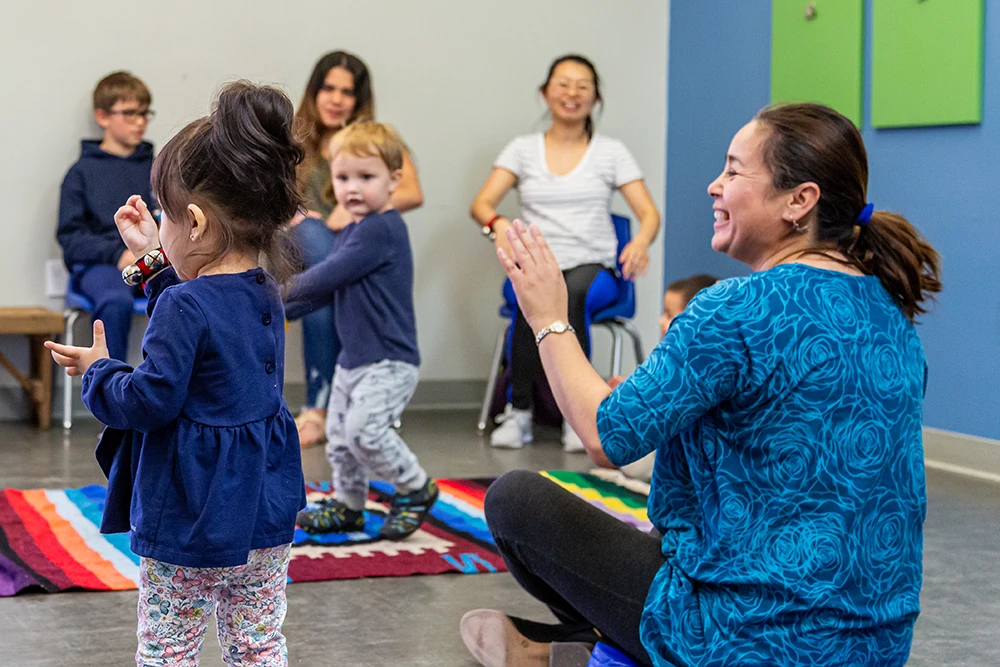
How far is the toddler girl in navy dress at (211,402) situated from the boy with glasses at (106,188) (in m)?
2.90

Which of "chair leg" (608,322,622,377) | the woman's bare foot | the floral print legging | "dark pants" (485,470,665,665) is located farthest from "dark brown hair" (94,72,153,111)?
the floral print legging

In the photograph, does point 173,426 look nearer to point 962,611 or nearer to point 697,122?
point 962,611

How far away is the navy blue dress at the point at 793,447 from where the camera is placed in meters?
1.34

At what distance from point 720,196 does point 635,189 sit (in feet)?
10.4

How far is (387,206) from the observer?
282 centimetres

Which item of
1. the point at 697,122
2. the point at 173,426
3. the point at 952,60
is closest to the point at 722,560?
the point at 173,426

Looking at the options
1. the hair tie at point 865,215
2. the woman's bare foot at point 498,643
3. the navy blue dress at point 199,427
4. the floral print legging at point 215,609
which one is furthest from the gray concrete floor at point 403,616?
the hair tie at point 865,215

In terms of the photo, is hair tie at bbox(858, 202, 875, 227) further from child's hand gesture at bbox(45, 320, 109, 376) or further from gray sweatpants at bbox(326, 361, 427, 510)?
gray sweatpants at bbox(326, 361, 427, 510)

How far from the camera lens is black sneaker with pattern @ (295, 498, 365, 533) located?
9.39 feet

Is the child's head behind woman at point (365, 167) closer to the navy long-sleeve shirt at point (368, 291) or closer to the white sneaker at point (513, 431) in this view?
the navy long-sleeve shirt at point (368, 291)

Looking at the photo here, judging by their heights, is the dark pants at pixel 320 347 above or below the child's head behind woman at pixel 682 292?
below

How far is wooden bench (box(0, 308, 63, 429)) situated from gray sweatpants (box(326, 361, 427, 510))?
192cm

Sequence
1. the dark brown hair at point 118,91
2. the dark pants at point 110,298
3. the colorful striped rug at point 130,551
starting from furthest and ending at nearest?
1. the dark brown hair at point 118,91
2. the dark pants at point 110,298
3. the colorful striped rug at point 130,551

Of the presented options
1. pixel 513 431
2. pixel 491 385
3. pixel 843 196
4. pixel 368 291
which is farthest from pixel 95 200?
pixel 843 196
